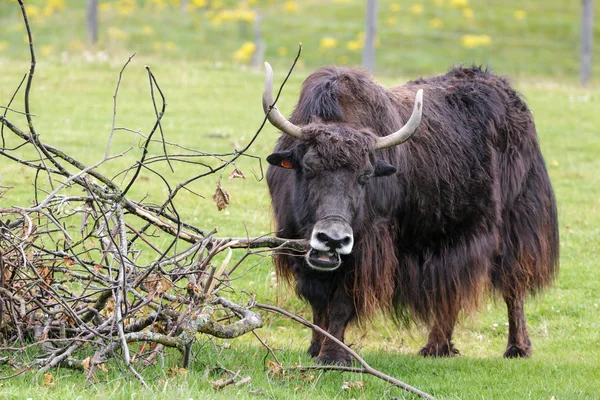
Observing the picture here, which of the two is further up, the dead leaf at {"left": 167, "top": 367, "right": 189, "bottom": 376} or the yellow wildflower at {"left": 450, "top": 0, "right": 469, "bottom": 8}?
the yellow wildflower at {"left": 450, "top": 0, "right": 469, "bottom": 8}

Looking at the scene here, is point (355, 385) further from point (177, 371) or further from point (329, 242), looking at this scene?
point (177, 371)

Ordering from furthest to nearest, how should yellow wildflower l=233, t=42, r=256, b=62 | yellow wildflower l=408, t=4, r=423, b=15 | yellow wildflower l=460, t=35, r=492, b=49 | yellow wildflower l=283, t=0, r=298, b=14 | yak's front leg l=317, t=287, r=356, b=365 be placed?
1. yellow wildflower l=408, t=4, r=423, b=15
2. yellow wildflower l=283, t=0, r=298, b=14
3. yellow wildflower l=460, t=35, r=492, b=49
4. yellow wildflower l=233, t=42, r=256, b=62
5. yak's front leg l=317, t=287, r=356, b=365

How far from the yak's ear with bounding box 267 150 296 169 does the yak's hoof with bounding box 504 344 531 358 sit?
262 cm

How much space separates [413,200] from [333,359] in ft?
4.47

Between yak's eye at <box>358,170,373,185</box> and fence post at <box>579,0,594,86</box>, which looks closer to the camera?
yak's eye at <box>358,170,373,185</box>

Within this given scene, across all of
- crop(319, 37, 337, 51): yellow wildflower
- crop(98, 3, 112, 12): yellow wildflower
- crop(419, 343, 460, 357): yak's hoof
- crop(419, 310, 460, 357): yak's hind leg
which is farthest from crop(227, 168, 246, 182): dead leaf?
crop(98, 3, 112, 12): yellow wildflower

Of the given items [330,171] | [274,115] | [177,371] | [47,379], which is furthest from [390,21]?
[47,379]

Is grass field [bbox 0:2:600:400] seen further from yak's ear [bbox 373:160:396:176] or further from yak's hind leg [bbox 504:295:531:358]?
yak's ear [bbox 373:160:396:176]

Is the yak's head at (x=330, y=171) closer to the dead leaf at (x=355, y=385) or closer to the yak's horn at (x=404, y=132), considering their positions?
the yak's horn at (x=404, y=132)

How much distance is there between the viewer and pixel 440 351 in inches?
283

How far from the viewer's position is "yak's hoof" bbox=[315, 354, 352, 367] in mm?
5952

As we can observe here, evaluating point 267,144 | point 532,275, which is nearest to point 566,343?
point 532,275

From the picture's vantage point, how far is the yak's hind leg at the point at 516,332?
23.8 feet

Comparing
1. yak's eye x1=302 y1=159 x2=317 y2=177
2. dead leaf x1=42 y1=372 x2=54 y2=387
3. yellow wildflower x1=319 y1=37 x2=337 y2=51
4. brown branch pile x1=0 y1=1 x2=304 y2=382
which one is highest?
yellow wildflower x1=319 y1=37 x2=337 y2=51
